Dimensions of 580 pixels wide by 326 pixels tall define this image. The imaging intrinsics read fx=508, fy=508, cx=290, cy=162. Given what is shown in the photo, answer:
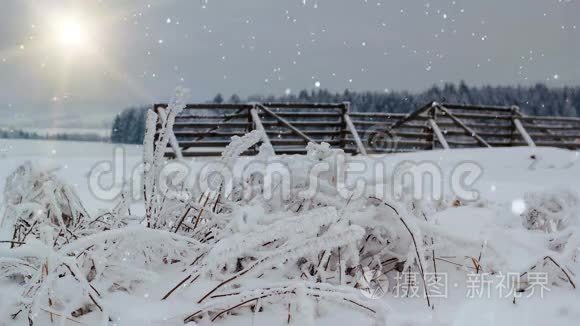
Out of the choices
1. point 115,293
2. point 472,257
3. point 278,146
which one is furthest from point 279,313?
point 278,146

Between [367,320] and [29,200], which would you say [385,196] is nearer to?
[367,320]

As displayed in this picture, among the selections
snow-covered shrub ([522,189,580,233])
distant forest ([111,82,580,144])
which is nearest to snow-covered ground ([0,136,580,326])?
snow-covered shrub ([522,189,580,233])

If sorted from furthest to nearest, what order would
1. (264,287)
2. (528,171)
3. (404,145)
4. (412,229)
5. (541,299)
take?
1. (404,145)
2. (528,171)
3. (541,299)
4. (412,229)
5. (264,287)

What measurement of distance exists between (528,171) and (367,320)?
25.2 feet

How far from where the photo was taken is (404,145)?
48.0 ft

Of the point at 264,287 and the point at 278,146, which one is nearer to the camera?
the point at 264,287

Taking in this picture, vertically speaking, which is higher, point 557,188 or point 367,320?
point 557,188

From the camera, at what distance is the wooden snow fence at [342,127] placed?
12328 mm

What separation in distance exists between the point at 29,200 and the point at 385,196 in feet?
3.06

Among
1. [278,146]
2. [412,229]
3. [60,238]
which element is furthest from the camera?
[278,146]

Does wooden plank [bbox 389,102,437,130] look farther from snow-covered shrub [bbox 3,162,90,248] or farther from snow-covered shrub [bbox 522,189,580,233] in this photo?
snow-covered shrub [bbox 3,162,90,248]

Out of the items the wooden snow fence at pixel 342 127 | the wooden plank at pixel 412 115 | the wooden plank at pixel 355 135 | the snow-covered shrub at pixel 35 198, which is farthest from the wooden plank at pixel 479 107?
the snow-covered shrub at pixel 35 198

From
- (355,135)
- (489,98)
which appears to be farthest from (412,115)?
(489,98)

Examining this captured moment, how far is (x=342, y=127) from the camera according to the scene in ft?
44.5
